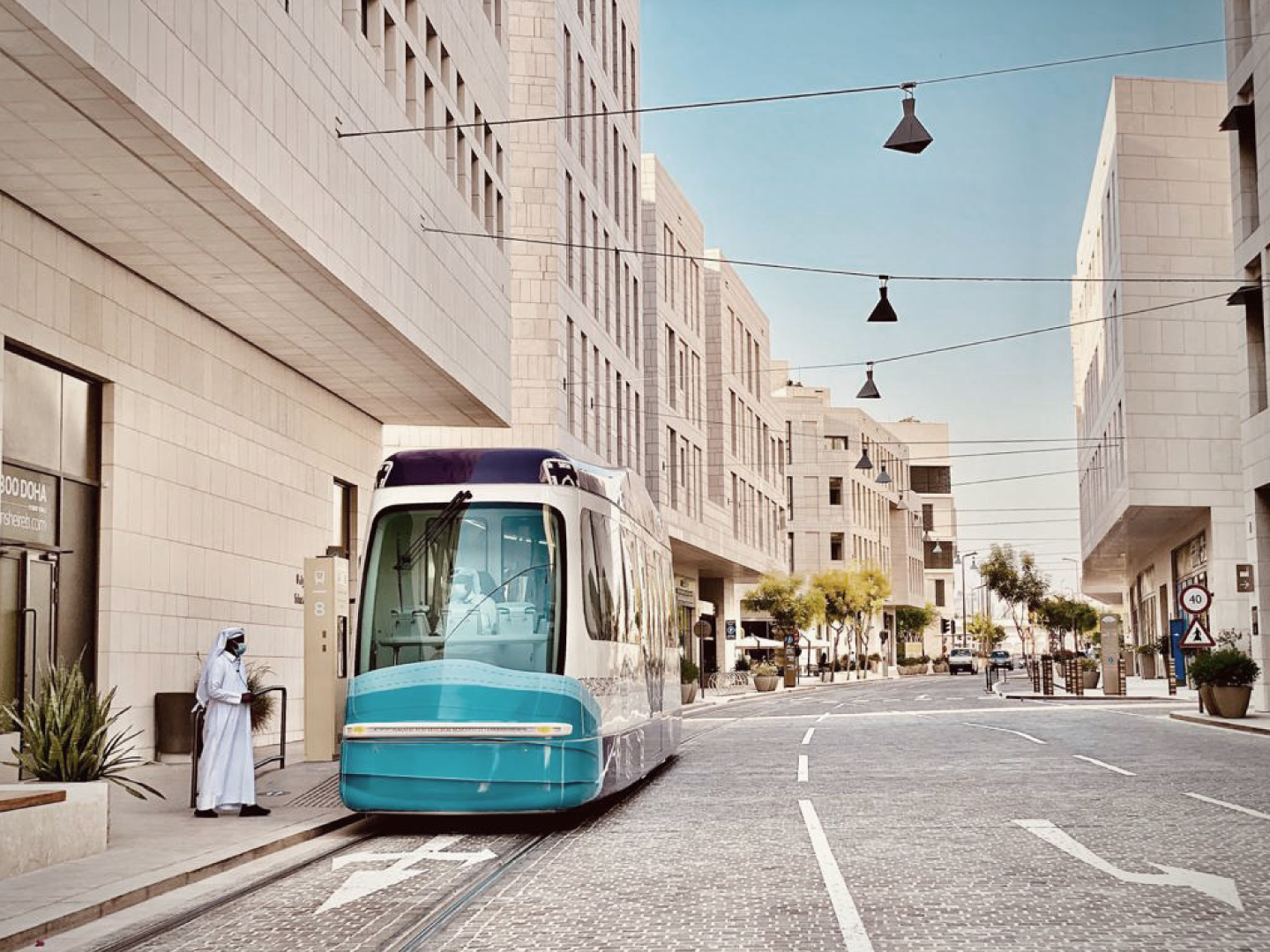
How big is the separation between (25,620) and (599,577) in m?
7.77

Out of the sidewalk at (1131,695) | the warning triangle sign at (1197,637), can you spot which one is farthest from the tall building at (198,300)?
the sidewalk at (1131,695)

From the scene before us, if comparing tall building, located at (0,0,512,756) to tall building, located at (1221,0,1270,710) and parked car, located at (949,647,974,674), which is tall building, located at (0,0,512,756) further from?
parked car, located at (949,647,974,674)

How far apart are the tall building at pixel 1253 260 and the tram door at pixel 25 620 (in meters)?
26.7

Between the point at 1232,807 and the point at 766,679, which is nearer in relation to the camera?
the point at 1232,807

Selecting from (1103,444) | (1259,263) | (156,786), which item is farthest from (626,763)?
(1103,444)

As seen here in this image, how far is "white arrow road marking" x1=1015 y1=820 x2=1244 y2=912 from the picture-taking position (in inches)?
386

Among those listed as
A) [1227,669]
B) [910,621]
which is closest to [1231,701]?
[1227,669]

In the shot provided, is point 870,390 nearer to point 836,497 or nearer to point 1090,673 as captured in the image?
point 1090,673

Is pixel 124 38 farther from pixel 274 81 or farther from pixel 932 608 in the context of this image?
pixel 932 608

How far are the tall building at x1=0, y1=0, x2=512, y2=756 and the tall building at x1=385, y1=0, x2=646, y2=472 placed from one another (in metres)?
6.02

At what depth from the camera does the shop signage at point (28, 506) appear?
60.3 feet

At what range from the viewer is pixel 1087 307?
69125mm

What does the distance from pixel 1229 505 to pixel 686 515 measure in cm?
1857

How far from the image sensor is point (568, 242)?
142 ft
